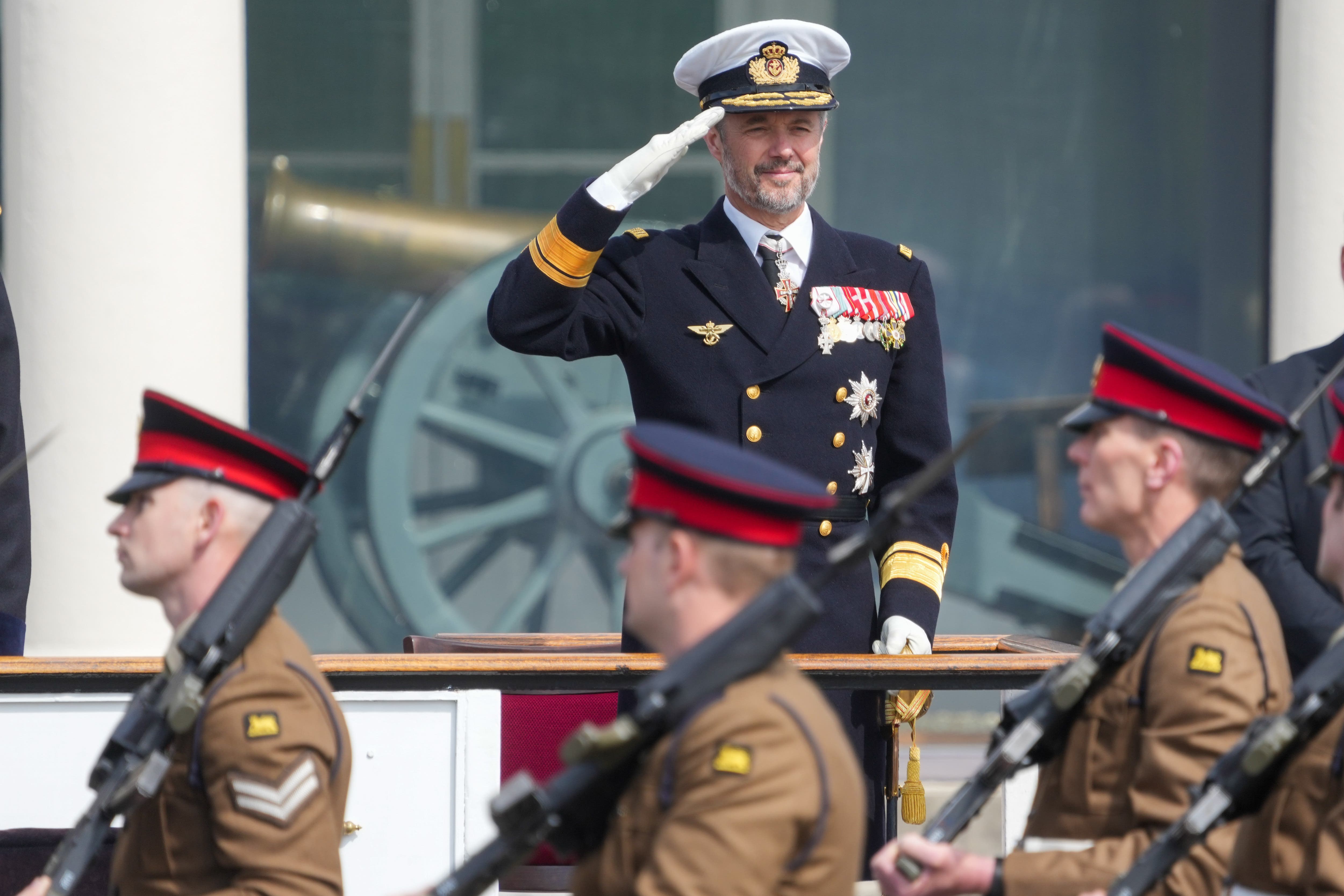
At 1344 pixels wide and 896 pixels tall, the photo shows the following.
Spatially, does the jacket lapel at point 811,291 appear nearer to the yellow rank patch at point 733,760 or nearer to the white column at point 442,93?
the yellow rank patch at point 733,760

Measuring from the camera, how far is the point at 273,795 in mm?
2242

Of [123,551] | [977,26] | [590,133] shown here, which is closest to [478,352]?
[590,133]

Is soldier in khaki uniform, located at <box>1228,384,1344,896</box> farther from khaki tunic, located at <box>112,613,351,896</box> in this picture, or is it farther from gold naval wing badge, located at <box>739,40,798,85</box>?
gold naval wing badge, located at <box>739,40,798,85</box>

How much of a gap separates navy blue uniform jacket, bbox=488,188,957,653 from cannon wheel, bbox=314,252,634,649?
3.02m

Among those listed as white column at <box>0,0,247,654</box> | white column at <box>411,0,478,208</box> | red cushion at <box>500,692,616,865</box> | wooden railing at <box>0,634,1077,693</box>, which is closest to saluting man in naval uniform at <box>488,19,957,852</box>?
wooden railing at <box>0,634,1077,693</box>

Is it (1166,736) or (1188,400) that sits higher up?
(1188,400)

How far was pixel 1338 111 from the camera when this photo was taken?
18.9 ft

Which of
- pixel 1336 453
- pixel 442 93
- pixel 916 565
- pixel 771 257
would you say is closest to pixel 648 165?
pixel 771 257

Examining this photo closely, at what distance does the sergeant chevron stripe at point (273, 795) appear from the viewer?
7.36 feet

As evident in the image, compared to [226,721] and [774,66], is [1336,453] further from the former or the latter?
[774,66]

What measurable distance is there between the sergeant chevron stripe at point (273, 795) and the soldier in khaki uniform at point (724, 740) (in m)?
0.37

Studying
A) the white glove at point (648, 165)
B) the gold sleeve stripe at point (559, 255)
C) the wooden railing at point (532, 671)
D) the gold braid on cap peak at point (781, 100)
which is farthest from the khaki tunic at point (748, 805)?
the gold braid on cap peak at point (781, 100)

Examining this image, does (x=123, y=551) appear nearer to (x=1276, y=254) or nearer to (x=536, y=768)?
(x=536, y=768)

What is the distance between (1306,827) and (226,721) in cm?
127
